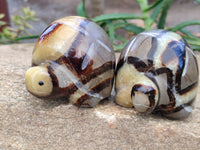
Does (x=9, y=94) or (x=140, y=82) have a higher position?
(x=140, y=82)

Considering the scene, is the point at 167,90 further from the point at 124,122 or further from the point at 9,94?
the point at 9,94

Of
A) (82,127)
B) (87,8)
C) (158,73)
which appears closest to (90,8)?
(87,8)

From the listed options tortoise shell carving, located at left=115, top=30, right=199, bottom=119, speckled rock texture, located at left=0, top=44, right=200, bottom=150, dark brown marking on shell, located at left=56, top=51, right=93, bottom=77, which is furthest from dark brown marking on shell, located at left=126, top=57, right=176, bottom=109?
dark brown marking on shell, located at left=56, top=51, right=93, bottom=77

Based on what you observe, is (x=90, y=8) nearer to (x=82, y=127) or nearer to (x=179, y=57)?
(x=179, y=57)

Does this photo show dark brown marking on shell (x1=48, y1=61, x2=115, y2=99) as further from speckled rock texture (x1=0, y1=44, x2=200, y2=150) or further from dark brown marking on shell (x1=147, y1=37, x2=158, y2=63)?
dark brown marking on shell (x1=147, y1=37, x2=158, y2=63)

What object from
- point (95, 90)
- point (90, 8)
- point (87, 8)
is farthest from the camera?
point (87, 8)

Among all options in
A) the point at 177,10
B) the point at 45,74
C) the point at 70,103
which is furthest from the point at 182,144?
the point at 177,10
